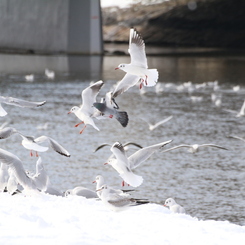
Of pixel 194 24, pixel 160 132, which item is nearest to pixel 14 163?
pixel 160 132

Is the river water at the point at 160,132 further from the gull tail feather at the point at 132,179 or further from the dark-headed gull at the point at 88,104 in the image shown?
the dark-headed gull at the point at 88,104

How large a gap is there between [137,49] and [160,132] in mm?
7697

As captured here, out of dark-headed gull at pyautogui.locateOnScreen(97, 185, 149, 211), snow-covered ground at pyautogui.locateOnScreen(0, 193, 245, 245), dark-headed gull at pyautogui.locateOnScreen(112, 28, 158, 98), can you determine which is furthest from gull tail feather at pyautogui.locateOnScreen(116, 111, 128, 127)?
snow-covered ground at pyautogui.locateOnScreen(0, 193, 245, 245)

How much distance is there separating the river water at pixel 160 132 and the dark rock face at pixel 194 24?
1057 inches

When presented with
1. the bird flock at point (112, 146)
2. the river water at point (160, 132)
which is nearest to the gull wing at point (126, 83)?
the bird flock at point (112, 146)

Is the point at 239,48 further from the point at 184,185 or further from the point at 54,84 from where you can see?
the point at 184,185

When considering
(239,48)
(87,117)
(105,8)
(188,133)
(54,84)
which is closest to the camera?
(87,117)

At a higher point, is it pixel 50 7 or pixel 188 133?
pixel 50 7

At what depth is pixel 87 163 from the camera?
37.5 feet

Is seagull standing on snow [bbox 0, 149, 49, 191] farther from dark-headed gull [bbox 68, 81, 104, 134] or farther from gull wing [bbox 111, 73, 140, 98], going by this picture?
gull wing [bbox 111, 73, 140, 98]

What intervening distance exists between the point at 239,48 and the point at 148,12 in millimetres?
8187

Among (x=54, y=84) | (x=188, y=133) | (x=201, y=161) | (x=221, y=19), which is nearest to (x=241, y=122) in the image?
(x=188, y=133)

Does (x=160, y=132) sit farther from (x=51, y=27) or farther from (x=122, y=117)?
(x=51, y=27)

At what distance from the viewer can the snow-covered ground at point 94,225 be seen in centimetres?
612
